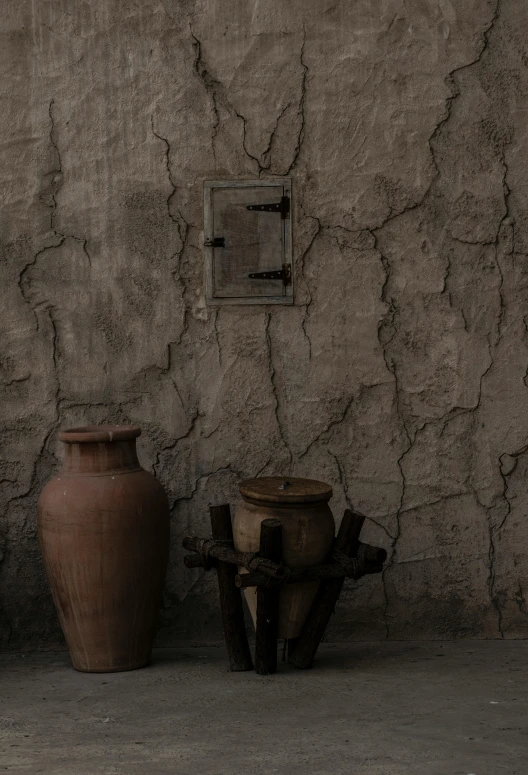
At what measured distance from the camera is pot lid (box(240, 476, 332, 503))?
9.88ft

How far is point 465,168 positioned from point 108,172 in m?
1.19

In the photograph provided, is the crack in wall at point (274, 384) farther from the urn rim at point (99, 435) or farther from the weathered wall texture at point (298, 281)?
the urn rim at point (99, 435)

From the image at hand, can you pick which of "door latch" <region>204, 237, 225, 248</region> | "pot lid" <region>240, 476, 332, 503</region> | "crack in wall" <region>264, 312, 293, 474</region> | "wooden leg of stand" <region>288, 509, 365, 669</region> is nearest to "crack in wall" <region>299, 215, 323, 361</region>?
"crack in wall" <region>264, 312, 293, 474</region>

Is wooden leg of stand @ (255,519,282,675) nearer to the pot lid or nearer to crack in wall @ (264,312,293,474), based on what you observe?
the pot lid

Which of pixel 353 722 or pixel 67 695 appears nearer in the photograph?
pixel 353 722

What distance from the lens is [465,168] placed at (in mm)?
3404

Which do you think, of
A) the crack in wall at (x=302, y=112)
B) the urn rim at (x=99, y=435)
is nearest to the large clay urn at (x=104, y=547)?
the urn rim at (x=99, y=435)

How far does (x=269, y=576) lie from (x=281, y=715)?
40cm

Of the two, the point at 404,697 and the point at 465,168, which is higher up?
the point at 465,168

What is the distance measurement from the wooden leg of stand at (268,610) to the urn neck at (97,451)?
514 mm

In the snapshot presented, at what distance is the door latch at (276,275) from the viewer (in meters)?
3.42

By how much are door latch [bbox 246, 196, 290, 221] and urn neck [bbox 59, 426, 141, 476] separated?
85cm

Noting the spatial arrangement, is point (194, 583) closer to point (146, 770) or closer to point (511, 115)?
point (146, 770)

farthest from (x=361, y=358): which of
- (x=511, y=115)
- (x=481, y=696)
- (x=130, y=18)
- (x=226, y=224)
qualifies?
(x=130, y=18)
